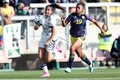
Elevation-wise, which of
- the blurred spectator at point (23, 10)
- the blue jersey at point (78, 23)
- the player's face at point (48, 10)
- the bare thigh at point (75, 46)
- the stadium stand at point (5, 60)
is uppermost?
the player's face at point (48, 10)

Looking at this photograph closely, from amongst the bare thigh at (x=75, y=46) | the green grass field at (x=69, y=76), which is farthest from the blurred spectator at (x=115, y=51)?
the bare thigh at (x=75, y=46)

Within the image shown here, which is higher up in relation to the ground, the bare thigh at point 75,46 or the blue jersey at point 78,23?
the blue jersey at point 78,23

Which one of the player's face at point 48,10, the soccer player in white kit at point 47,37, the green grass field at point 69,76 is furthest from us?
the soccer player in white kit at point 47,37

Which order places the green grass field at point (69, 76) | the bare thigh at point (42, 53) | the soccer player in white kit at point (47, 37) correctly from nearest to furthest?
the green grass field at point (69, 76) → the soccer player in white kit at point (47, 37) → the bare thigh at point (42, 53)

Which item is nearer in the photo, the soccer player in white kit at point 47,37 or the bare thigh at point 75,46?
the soccer player in white kit at point 47,37

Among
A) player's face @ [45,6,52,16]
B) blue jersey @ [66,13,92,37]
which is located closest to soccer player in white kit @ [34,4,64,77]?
player's face @ [45,6,52,16]

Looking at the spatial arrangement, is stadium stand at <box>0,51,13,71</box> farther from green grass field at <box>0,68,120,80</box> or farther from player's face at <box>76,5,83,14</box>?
player's face at <box>76,5,83,14</box>

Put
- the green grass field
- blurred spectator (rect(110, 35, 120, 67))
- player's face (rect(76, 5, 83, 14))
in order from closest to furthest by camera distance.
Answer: the green grass field
player's face (rect(76, 5, 83, 14))
blurred spectator (rect(110, 35, 120, 67))

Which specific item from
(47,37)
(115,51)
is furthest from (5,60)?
(47,37)

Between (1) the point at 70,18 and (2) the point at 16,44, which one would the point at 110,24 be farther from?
(1) the point at 70,18

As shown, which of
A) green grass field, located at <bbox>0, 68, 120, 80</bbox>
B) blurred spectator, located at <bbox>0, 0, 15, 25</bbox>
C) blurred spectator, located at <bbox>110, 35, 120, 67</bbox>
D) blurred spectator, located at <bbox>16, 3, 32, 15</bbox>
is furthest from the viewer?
blurred spectator, located at <bbox>16, 3, 32, 15</bbox>

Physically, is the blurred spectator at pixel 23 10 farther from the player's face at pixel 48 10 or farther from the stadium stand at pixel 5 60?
the player's face at pixel 48 10

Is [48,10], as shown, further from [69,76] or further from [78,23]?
[78,23]

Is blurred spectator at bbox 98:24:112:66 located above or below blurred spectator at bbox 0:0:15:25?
below
